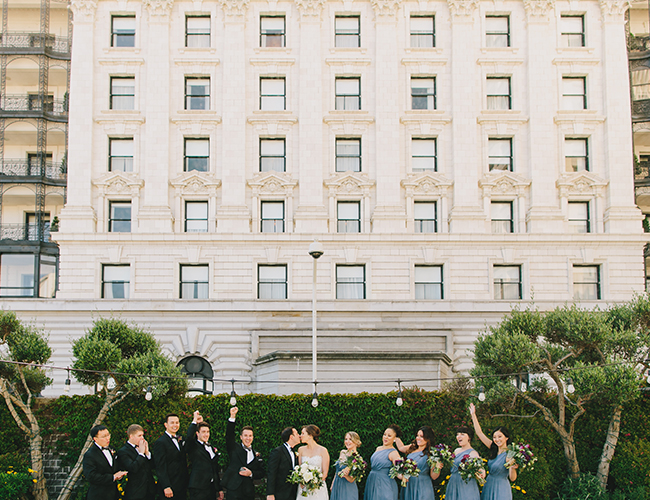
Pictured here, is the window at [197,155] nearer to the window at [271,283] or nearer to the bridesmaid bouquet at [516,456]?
the window at [271,283]

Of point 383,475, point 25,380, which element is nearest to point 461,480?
point 383,475

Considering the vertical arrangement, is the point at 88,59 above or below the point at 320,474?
above

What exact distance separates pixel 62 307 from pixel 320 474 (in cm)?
2436

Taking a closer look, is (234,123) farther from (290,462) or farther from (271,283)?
(290,462)

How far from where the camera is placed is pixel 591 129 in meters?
38.8

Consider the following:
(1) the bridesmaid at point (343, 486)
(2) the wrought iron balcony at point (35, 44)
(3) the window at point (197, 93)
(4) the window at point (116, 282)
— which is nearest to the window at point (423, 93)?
(3) the window at point (197, 93)

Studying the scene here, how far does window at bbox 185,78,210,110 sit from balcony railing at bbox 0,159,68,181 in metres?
9.30

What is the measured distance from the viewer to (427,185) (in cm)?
3816

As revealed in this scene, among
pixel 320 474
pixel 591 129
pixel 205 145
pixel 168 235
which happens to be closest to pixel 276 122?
pixel 205 145

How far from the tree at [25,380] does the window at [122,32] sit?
2202cm

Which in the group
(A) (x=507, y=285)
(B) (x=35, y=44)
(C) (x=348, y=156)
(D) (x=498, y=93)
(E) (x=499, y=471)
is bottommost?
(E) (x=499, y=471)

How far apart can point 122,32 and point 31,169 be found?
986cm

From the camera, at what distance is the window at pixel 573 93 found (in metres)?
39.3

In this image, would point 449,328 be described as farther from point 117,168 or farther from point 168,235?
point 117,168
